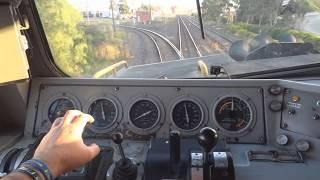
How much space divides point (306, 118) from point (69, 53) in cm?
148

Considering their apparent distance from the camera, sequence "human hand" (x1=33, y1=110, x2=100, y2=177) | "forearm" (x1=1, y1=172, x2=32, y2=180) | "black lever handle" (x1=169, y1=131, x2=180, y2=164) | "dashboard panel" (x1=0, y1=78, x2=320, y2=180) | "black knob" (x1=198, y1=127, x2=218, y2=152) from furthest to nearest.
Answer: "dashboard panel" (x1=0, y1=78, x2=320, y2=180)
"black lever handle" (x1=169, y1=131, x2=180, y2=164)
"black knob" (x1=198, y1=127, x2=218, y2=152)
"human hand" (x1=33, y1=110, x2=100, y2=177)
"forearm" (x1=1, y1=172, x2=32, y2=180)

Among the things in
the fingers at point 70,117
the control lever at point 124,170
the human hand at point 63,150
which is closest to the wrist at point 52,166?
the human hand at point 63,150

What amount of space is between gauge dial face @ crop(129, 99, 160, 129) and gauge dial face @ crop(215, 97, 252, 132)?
0.36 meters

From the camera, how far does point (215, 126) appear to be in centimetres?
267

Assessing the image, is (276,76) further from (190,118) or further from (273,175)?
(273,175)

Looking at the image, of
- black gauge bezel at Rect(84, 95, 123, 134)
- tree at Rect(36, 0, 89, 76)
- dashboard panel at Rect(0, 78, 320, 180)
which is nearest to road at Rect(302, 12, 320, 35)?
dashboard panel at Rect(0, 78, 320, 180)

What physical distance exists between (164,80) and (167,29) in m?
0.31

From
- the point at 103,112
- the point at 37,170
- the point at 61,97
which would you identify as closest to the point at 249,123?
the point at 103,112

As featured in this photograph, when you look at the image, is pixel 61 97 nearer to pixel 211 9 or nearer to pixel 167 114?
pixel 167 114

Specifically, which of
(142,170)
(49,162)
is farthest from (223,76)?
(49,162)

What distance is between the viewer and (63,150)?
4.94 ft

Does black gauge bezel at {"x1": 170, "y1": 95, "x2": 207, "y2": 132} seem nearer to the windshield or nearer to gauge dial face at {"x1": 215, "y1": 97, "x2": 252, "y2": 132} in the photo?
gauge dial face at {"x1": 215, "y1": 97, "x2": 252, "y2": 132}

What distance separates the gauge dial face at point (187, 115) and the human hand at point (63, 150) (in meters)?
1.13

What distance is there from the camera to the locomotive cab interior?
248 cm
